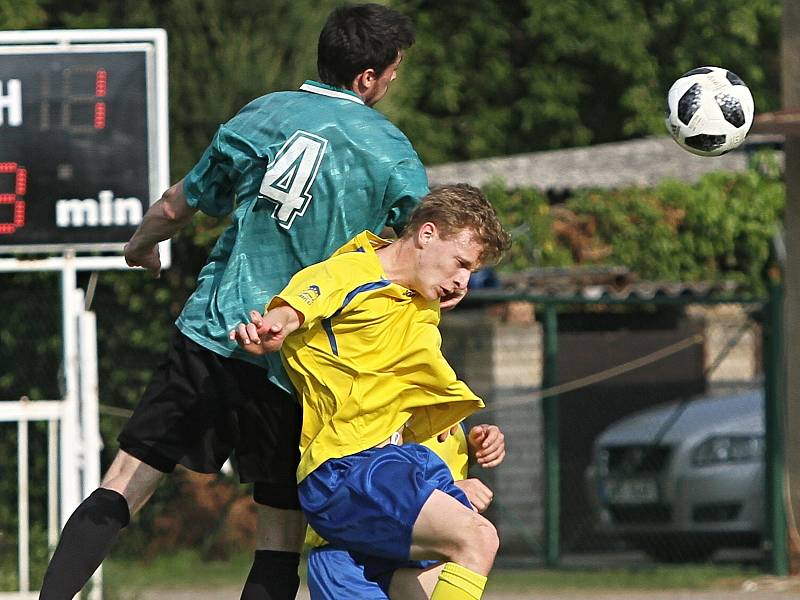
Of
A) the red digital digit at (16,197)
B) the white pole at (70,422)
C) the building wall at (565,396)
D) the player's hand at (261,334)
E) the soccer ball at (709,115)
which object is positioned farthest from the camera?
the building wall at (565,396)

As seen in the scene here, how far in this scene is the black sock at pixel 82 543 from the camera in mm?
4355

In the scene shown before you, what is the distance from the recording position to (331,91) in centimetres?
450

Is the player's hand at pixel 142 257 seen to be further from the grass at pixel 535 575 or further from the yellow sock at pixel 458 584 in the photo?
the grass at pixel 535 575

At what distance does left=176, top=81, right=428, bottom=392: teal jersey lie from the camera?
4.36m

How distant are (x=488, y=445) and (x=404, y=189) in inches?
30.1

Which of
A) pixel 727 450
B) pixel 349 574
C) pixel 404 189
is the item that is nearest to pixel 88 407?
pixel 349 574

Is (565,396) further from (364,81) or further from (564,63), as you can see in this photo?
(564,63)

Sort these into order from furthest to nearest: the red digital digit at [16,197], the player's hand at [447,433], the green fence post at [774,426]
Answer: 1. the green fence post at [774,426]
2. the red digital digit at [16,197]
3. the player's hand at [447,433]

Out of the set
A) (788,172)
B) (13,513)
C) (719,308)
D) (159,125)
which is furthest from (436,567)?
(719,308)

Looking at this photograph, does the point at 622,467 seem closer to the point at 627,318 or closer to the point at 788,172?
the point at 627,318

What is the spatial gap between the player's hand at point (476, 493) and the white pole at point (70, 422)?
2969mm

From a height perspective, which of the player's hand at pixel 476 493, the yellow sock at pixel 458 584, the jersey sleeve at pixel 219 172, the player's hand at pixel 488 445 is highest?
→ the jersey sleeve at pixel 219 172

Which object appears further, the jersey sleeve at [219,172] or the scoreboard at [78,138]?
the scoreboard at [78,138]

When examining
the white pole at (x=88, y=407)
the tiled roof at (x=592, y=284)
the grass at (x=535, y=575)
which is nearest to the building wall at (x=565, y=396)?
the grass at (x=535, y=575)
